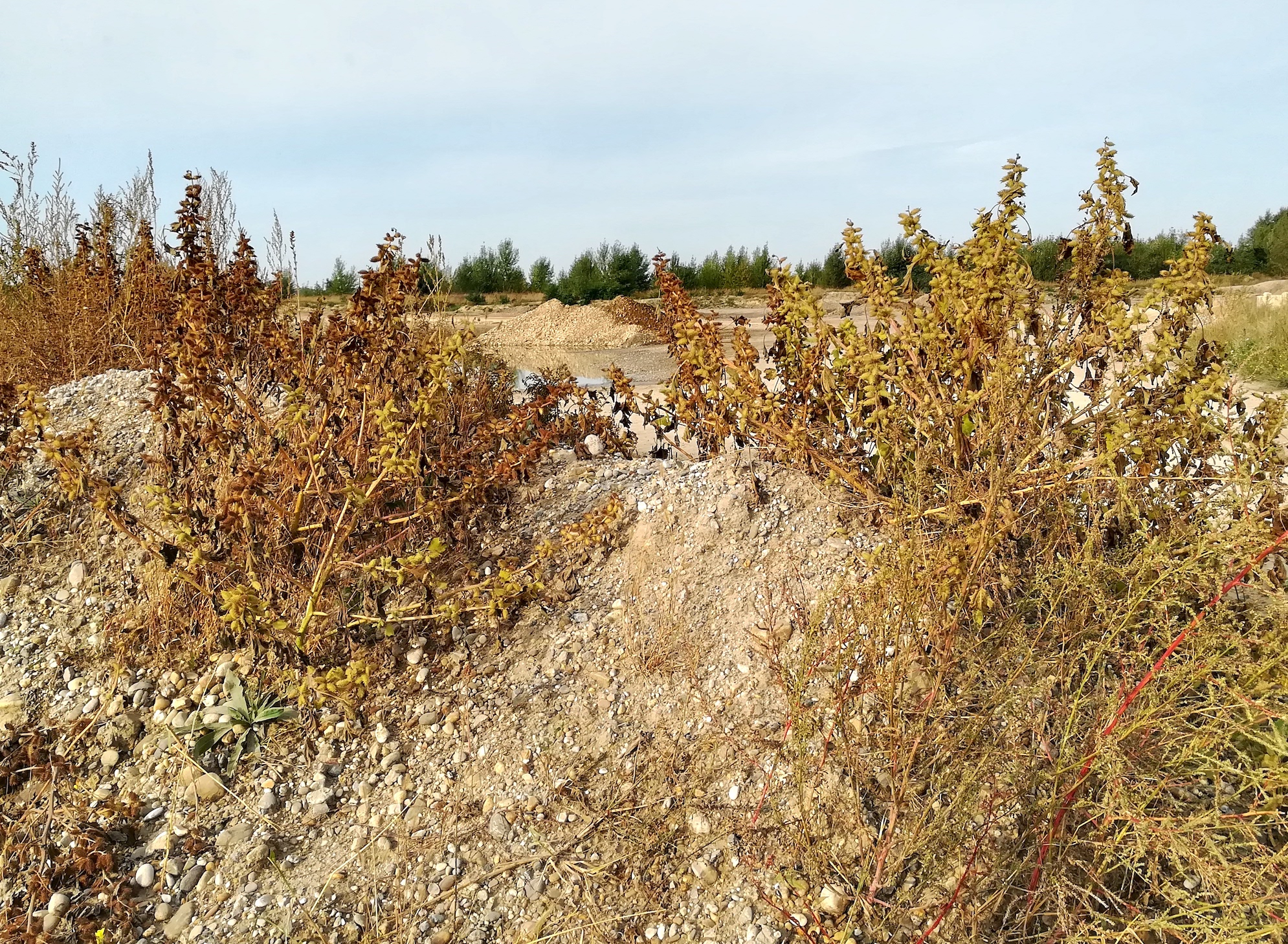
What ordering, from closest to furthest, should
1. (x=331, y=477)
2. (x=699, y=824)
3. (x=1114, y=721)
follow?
(x=1114, y=721) → (x=699, y=824) → (x=331, y=477)

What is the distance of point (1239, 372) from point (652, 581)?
7.77 feet

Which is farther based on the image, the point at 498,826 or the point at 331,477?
the point at 331,477

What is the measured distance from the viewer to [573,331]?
16453 millimetres

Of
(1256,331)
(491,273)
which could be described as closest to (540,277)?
(491,273)

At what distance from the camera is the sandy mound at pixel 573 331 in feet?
51.4

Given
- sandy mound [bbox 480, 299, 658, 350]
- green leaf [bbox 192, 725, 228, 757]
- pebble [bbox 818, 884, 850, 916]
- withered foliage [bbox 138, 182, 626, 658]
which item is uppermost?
sandy mound [bbox 480, 299, 658, 350]

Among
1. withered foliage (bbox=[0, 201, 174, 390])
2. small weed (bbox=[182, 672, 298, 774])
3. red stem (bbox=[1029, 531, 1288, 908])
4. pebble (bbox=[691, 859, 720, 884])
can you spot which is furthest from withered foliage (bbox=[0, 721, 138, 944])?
withered foliage (bbox=[0, 201, 174, 390])

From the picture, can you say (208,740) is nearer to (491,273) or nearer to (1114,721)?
(1114,721)

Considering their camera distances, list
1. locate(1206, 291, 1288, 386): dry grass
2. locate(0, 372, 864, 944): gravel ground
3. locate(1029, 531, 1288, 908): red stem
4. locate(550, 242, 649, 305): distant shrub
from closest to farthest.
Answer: locate(1029, 531, 1288, 908): red stem
locate(0, 372, 864, 944): gravel ground
locate(1206, 291, 1288, 386): dry grass
locate(550, 242, 649, 305): distant shrub

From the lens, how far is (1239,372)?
3.28 meters

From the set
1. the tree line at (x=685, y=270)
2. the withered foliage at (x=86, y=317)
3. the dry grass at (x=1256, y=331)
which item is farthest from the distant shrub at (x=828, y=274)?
the withered foliage at (x=86, y=317)

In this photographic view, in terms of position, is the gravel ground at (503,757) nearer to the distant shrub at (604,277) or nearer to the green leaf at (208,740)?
the green leaf at (208,740)

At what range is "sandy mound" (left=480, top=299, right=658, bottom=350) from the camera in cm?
1566

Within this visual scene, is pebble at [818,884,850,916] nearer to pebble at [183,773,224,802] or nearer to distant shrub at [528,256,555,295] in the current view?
pebble at [183,773,224,802]
